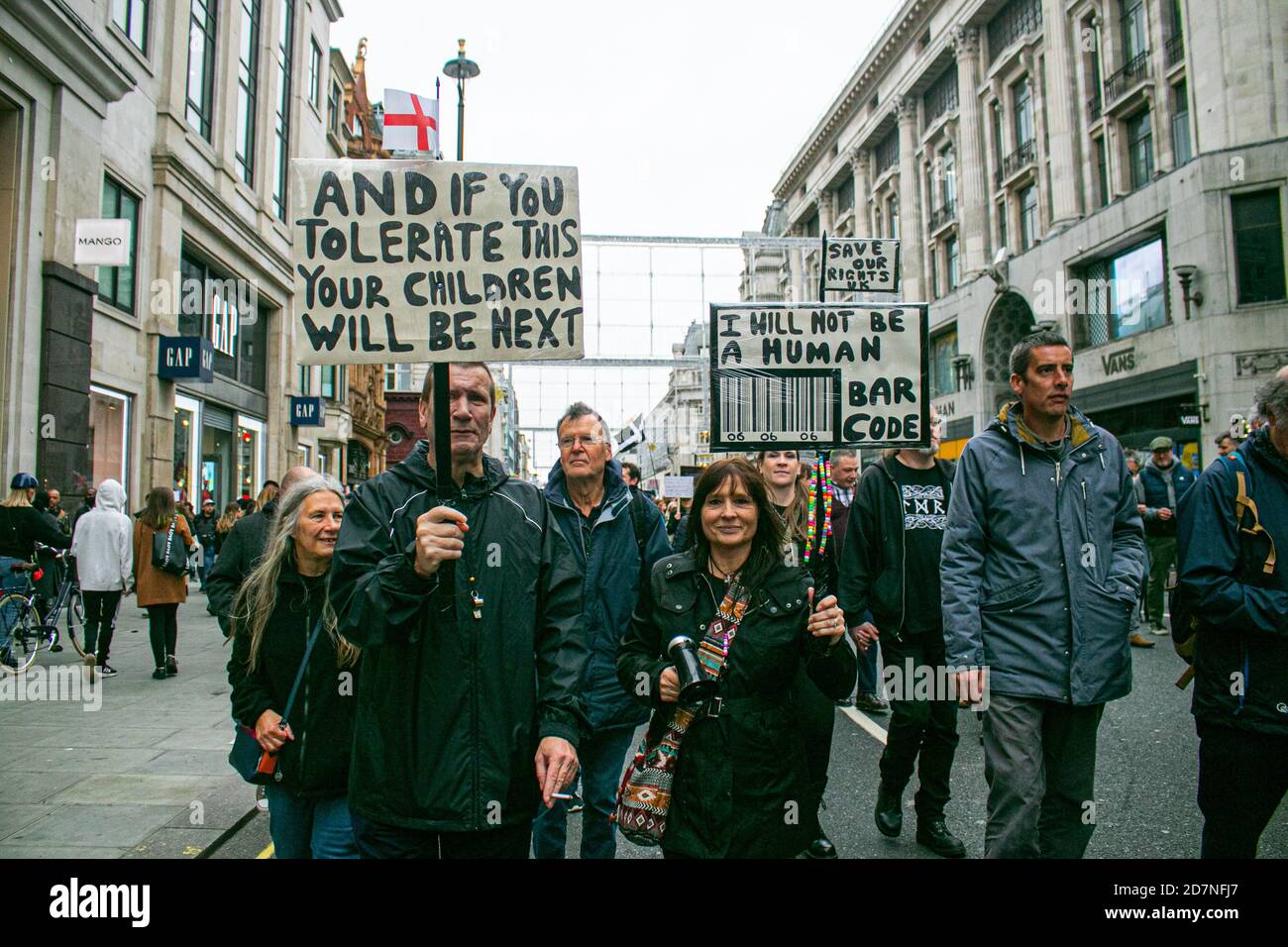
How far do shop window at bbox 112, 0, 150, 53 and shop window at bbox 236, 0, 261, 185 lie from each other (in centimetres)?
452

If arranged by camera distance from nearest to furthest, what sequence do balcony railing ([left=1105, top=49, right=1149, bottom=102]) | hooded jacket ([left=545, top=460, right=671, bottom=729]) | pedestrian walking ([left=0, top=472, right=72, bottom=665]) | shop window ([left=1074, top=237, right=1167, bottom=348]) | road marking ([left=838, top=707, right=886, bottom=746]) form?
hooded jacket ([left=545, top=460, right=671, bottom=729]), road marking ([left=838, top=707, right=886, bottom=746]), pedestrian walking ([left=0, top=472, right=72, bottom=665]), shop window ([left=1074, top=237, right=1167, bottom=348]), balcony railing ([left=1105, top=49, right=1149, bottom=102])

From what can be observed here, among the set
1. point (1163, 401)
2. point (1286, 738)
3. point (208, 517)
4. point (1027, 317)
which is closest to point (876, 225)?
point (1027, 317)

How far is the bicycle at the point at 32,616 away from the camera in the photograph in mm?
8961

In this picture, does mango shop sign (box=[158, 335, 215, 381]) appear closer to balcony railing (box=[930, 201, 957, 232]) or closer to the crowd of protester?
the crowd of protester

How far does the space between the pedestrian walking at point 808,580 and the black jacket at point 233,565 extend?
265cm

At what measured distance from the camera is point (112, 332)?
15.4m

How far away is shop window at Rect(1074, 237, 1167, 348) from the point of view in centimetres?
2230

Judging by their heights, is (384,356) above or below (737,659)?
above

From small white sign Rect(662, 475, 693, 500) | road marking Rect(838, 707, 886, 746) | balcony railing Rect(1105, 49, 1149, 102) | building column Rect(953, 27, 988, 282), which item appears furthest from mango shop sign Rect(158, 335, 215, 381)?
building column Rect(953, 27, 988, 282)

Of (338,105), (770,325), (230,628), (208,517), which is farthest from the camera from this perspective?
(338,105)

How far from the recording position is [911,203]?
125 ft

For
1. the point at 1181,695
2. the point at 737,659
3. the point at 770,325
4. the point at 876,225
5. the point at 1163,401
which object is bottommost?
the point at 1181,695

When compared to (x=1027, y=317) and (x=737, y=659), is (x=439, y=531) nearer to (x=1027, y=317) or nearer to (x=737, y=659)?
(x=737, y=659)
